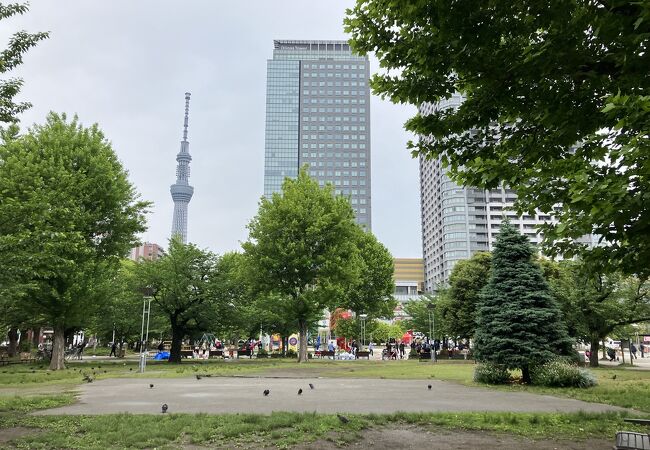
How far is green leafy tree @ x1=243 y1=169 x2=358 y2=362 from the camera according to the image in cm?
3300

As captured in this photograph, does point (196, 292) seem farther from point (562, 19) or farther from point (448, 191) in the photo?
point (448, 191)

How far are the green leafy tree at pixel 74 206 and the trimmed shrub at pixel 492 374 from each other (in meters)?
18.2

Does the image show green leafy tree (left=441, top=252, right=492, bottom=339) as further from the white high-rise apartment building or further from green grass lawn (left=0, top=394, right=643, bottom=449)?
the white high-rise apartment building

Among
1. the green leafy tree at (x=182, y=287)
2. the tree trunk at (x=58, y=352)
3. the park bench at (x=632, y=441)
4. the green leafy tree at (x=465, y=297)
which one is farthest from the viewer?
the green leafy tree at (x=465, y=297)

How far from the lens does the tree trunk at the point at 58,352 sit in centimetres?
2619

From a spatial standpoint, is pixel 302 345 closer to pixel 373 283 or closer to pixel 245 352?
pixel 245 352

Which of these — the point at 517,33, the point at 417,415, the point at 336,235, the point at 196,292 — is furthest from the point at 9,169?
the point at 517,33

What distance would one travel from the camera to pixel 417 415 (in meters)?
9.38

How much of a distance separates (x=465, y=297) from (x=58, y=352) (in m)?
28.6

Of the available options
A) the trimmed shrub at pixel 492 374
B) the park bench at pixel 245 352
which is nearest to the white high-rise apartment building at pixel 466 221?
the park bench at pixel 245 352

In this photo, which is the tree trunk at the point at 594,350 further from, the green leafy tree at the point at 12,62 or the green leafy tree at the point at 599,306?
the green leafy tree at the point at 12,62

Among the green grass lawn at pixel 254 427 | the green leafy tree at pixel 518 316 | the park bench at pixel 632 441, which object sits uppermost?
the green leafy tree at pixel 518 316

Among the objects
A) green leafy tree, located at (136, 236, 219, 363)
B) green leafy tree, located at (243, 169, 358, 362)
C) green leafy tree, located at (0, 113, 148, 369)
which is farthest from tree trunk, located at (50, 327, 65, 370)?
green leafy tree, located at (243, 169, 358, 362)

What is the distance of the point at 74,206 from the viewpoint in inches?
908
